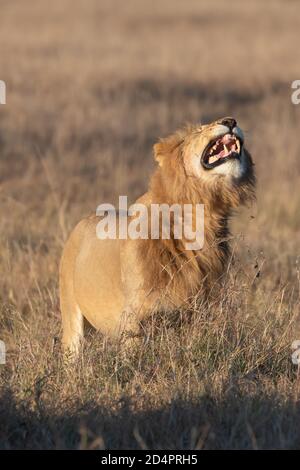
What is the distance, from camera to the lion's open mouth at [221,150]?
5.39 meters

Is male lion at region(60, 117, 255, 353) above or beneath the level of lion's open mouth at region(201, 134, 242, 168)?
beneath

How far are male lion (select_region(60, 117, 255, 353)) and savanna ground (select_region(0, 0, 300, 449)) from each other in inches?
5.0

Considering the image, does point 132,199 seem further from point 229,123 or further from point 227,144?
point 229,123

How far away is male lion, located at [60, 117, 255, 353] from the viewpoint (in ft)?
17.6

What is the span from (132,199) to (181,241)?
5.99 meters

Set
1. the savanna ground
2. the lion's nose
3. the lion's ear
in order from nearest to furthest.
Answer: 1. the savanna ground
2. the lion's nose
3. the lion's ear

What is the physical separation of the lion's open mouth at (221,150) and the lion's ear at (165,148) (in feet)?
0.67

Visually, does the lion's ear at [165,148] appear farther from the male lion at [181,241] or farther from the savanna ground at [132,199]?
the savanna ground at [132,199]

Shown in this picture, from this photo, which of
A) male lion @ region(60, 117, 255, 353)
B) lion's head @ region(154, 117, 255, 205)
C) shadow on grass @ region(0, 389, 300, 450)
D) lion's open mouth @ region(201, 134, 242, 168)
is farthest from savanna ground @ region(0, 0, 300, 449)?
lion's open mouth @ region(201, 134, 242, 168)

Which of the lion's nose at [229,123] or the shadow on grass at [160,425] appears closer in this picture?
the shadow on grass at [160,425]

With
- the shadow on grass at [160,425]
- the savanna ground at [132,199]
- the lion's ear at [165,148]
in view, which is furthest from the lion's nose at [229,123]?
the shadow on grass at [160,425]

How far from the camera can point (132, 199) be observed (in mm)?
11469

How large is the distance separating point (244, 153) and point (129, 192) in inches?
258

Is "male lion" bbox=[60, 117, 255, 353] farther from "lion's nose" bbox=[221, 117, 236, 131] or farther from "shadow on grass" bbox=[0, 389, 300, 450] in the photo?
"shadow on grass" bbox=[0, 389, 300, 450]
